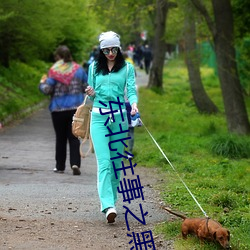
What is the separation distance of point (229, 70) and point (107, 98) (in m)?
9.34

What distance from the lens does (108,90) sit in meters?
7.64

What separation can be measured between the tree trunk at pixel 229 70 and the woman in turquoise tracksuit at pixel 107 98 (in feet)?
29.1

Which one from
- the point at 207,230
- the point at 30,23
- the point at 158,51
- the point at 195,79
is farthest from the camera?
the point at 158,51

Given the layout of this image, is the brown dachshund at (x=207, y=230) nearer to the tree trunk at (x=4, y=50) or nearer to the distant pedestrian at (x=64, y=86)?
the distant pedestrian at (x=64, y=86)

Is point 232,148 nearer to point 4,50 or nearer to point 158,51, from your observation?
point 4,50

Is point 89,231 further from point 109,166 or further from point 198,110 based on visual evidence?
point 198,110

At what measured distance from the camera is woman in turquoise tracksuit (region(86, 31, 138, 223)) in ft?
24.9

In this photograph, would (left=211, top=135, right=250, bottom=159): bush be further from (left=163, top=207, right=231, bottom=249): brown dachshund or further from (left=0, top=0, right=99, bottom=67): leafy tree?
(left=163, top=207, right=231, bottom=249): brown dachshund

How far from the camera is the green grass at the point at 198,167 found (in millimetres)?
7378

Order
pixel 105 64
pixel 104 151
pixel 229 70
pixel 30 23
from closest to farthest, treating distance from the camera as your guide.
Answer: pixel 104 151, pixel 105 64, pixel 229 70, pixel 30 23

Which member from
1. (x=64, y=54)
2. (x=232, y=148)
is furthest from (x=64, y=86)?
(x=232, y=148)

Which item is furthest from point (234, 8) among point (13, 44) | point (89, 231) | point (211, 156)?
point (89, 231)

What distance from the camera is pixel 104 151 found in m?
7.62

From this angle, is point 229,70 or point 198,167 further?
point 229,70
